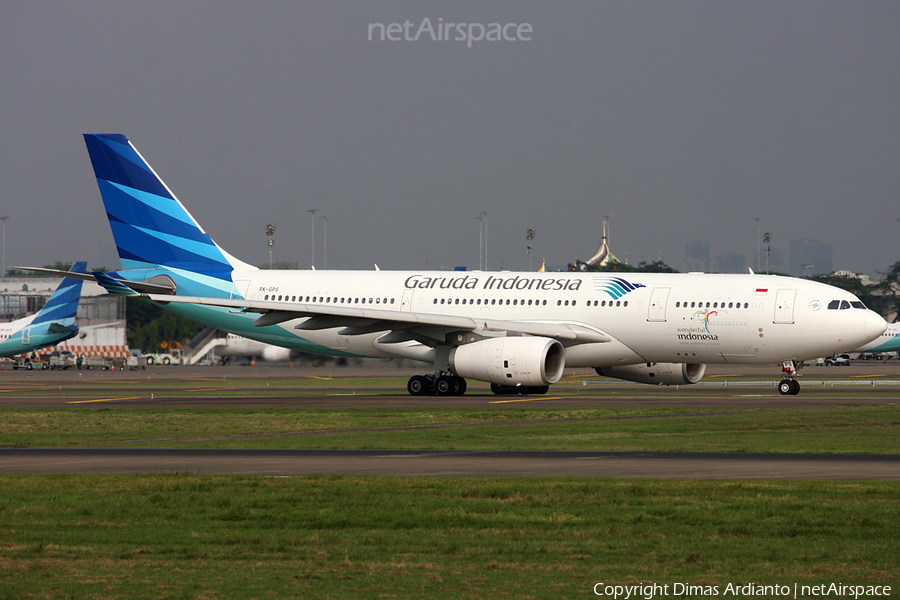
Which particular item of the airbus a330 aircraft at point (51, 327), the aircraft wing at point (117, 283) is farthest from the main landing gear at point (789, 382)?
the airbus a330 aircraft at point (51, 327)

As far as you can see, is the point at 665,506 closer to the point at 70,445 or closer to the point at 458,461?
the point at 458,461

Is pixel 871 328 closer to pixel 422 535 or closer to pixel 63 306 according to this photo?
pixel 422 535

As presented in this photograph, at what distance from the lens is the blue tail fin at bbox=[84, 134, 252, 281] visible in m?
46.2

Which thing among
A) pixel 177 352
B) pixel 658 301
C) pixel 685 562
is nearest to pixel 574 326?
pixel 658 301

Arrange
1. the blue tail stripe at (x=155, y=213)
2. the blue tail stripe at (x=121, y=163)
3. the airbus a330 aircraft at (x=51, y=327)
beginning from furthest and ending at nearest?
the airbus a330 aircraft at (x=51, y=327) → the blue tail stripe at (x=155, y=213) → the blue tail stripe at (x=121, y=163)

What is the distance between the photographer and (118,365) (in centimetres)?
9912

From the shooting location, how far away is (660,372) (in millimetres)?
43469

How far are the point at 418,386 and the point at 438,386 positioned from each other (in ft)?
2.62

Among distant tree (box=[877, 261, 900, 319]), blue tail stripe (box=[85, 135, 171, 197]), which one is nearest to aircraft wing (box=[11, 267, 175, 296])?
blue tail stripe (box=[85, 135, 171, 197])

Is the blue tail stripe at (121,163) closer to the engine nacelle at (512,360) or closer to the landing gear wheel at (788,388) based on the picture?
the engine nacelle at (512,360)

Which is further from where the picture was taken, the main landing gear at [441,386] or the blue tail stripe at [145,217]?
the blue tail stripe at [145,217]

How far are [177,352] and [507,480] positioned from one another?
106m

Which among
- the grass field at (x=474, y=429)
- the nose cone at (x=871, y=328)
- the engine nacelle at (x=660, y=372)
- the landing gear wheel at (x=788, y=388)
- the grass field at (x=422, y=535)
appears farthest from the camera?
the engine nacelle at (x=660, y=372)

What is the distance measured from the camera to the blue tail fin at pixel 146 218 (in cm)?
4625
